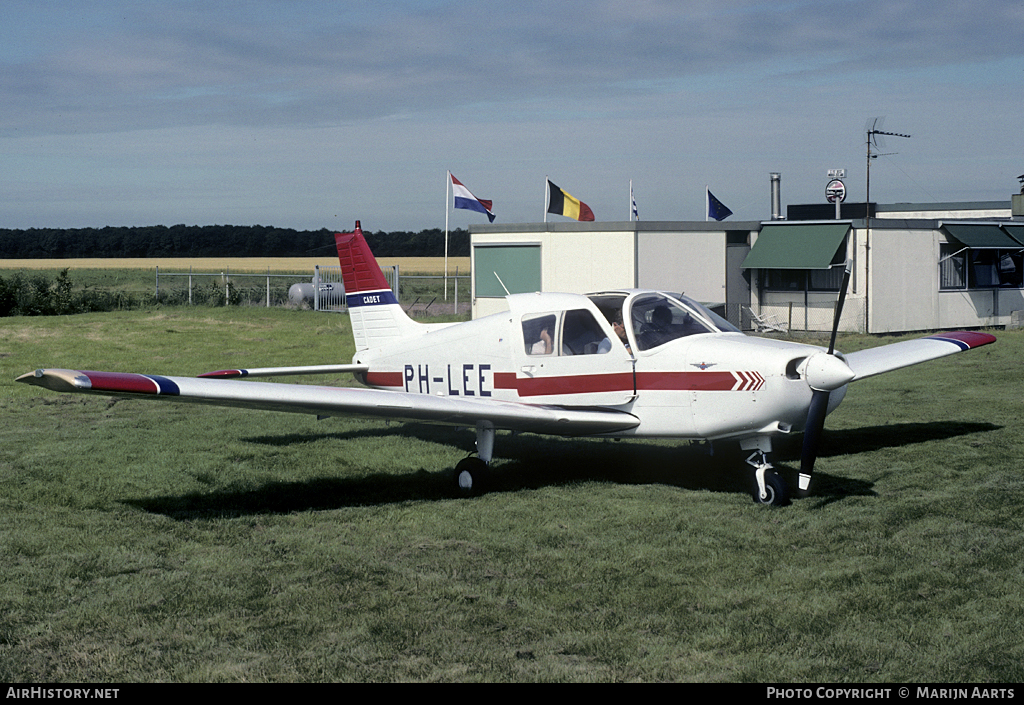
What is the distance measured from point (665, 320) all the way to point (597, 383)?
3.05ft

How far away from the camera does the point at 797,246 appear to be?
26281mm

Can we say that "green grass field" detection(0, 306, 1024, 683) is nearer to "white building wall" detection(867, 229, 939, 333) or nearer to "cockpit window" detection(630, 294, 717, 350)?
"cockpit window" detection(630, 294, 717, 350)

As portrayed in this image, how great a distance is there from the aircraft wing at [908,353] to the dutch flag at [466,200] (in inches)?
723

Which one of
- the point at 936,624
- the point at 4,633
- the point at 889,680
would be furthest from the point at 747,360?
the point at 4,633

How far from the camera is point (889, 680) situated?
15.2 feet

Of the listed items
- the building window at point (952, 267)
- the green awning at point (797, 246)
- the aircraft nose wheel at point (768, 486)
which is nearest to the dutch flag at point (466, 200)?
the green awning at point (797, 246)

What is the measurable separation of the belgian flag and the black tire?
2077 centimetres

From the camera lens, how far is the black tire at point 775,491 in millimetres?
8211

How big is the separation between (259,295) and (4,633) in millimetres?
37063

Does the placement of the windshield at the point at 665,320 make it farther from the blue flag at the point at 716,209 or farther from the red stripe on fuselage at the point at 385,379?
the blue flag at the point at 716,209

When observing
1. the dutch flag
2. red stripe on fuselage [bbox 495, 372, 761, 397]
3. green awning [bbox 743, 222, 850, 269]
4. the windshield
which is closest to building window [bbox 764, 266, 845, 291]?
green awning [bbox 743, 222, 850, 269]

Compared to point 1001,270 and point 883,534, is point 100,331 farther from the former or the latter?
point 1001,270

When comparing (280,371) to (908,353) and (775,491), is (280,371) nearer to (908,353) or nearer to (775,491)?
(775,491)

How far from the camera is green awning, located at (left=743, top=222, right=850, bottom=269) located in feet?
83.9
